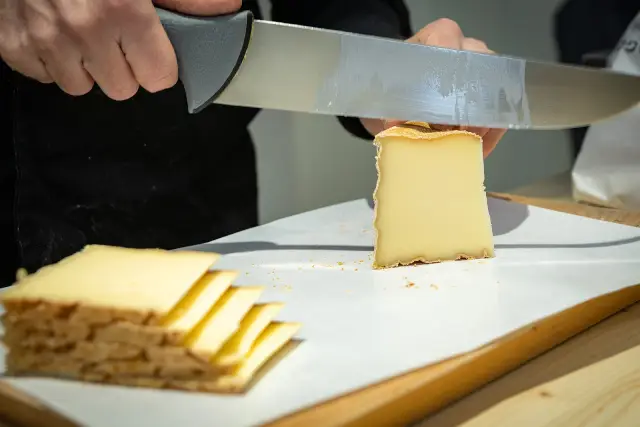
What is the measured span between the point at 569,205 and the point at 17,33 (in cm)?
127

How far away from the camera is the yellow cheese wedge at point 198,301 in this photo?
2.51 feet

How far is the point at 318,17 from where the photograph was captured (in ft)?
5.56

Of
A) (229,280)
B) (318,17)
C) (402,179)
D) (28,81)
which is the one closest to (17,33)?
(28,81)

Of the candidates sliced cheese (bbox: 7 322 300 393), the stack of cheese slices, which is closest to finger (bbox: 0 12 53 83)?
the stack of cheese slices

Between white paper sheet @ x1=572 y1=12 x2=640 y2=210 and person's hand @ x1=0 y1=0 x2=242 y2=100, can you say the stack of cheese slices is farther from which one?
white paper sheet @ x1=572 y1=12 x2=640 y2=210

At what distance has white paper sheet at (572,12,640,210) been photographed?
1.71 m

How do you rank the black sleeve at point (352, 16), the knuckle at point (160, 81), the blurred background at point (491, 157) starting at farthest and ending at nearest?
the blurred background at point (491, 157)
the black sleeve at point (352, 16)
the knuckle at point (160, 81)

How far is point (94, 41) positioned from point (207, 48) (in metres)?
0.17

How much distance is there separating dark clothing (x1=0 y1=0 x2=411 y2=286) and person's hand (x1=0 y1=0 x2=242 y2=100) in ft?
0.79

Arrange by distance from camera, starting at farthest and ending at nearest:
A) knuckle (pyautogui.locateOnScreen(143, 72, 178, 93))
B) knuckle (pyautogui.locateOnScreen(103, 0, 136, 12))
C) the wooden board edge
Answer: knuckle (pyautogui.locateOnScreen(143, 72, 178, 93))
knuckle (pyautogui.locateOnScreen(103, 0, 136, 12))
the wooden board edge

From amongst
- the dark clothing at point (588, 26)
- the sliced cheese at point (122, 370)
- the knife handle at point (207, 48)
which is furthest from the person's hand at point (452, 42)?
the dark clothing at point (588, 26)

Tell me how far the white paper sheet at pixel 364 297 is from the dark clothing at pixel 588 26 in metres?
1.08

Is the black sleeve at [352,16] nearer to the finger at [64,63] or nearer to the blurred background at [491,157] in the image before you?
the blurred background at [491,157]

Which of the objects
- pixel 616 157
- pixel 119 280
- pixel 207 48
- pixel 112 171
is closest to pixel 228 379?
pixel 119 280
